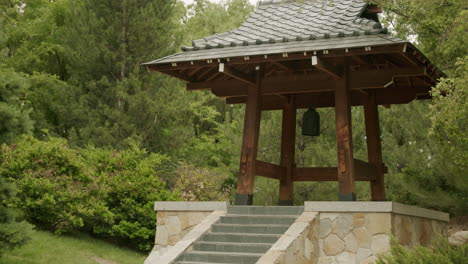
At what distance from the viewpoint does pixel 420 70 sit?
905 centimetres

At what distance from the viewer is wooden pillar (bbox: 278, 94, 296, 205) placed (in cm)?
1090

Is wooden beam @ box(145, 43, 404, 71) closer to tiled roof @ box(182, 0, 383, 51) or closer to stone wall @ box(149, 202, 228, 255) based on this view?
tiled roof @ box(182, 0, 383, 51)

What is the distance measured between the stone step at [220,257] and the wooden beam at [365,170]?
2936mm

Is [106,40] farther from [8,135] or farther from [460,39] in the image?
[460,39]

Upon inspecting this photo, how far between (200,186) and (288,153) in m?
7.59

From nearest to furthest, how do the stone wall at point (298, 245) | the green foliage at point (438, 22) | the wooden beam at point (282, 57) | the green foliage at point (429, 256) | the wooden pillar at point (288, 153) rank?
the green foliage at point (429, 256) → the stone wall at point (298, 245) → the wooden beam at point (282, 57) → the green foliage at point (438, 22) → the wooden pillar at point (288, 153)

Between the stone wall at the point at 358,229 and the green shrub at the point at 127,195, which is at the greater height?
the green shrub at the point at 127,195


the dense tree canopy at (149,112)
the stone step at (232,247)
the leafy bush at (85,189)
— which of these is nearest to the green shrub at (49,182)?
the leafy bush at (85,189)

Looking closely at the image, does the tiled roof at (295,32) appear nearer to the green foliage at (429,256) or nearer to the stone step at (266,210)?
the stone step at (266,210)

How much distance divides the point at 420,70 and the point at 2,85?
6.58m

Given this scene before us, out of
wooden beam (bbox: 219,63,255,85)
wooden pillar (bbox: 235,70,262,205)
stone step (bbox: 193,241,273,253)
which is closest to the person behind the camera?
stone step (bbox: 193,241,273,253)

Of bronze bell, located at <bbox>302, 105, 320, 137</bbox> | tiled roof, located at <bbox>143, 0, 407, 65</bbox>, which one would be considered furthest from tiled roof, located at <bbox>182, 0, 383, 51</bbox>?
bronze bell, located at <bbox>302, 105, 320, 137</bbox>

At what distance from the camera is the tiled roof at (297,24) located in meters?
9.25

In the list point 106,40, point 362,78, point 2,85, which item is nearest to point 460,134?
point 362,78
